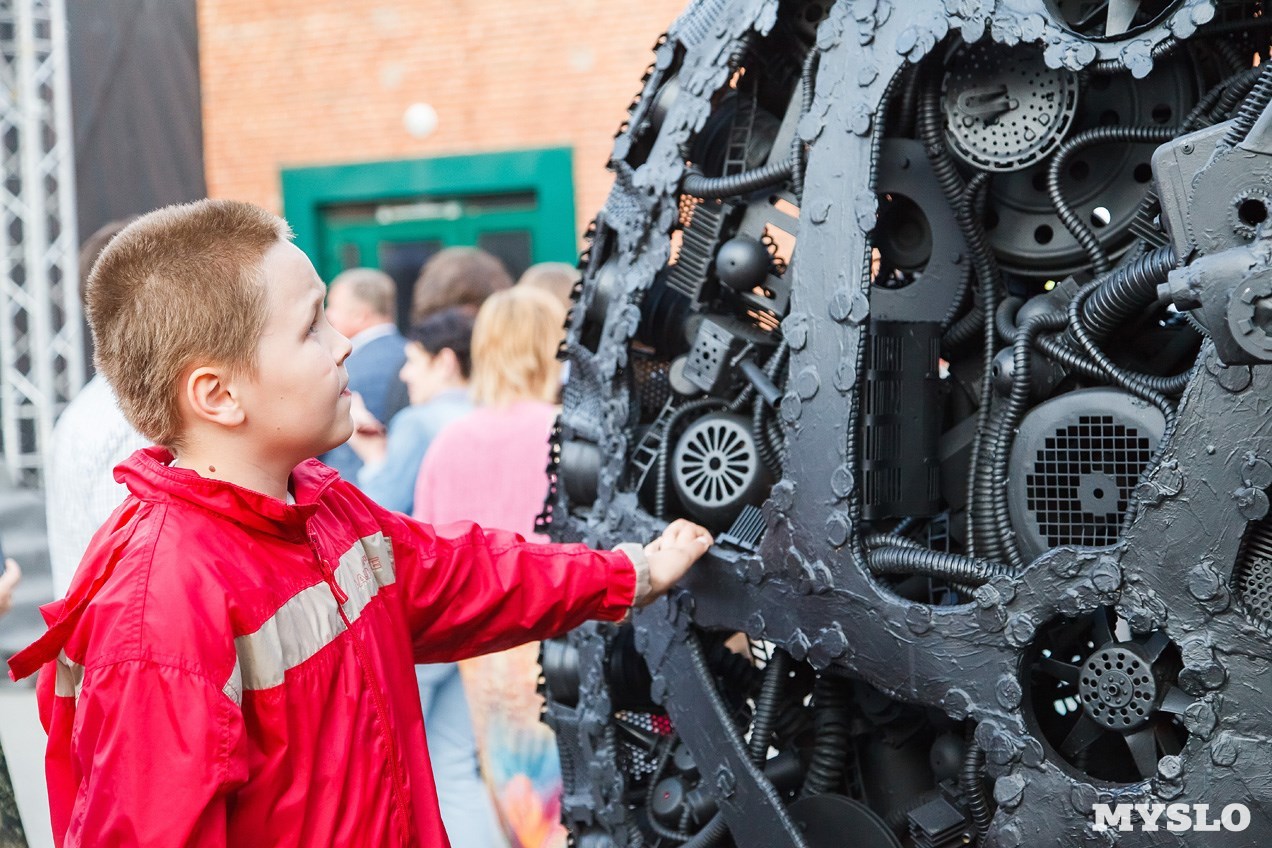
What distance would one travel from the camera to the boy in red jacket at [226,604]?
5.13 feet

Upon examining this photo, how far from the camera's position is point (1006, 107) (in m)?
1.93

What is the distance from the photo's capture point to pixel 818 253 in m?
2.01

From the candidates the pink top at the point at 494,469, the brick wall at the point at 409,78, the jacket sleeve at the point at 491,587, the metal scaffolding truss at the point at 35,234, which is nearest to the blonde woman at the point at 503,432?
the pink top at the point at 494,469

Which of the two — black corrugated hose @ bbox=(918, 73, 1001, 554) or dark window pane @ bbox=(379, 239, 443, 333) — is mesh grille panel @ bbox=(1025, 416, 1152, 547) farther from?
dark window pane @ bbox=(379, 239, 443, 333)

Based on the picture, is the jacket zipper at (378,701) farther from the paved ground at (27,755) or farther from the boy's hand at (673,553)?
the paved ground at (27,755)

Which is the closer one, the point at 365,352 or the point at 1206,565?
the point at 1206,565

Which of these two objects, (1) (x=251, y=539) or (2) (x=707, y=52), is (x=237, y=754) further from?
(2) (x=707, y=52)

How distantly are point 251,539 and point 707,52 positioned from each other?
108 cm

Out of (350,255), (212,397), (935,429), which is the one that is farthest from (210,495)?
(350,255)

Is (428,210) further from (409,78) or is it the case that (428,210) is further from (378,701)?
(378,701)

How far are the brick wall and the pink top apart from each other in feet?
20.9

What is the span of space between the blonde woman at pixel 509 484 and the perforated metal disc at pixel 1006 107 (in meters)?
2.05

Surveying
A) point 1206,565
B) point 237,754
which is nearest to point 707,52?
point 1206,565

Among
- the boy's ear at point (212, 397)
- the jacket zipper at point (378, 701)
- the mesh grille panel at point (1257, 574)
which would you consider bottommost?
the jacket zipper at point (378, 701)
